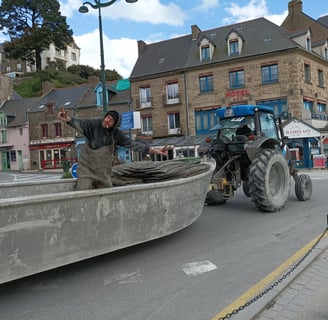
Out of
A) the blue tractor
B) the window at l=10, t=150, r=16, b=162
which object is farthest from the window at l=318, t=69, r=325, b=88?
the window at l=10, t=150, r=16, b=162

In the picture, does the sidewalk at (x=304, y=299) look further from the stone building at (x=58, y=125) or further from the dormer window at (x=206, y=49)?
the stone building at (x=58, y=125)

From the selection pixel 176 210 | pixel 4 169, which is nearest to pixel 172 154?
pixel 4 169

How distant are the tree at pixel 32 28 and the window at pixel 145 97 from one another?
34067mm

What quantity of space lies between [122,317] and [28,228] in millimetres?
1249

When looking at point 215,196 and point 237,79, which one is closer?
point 215,196

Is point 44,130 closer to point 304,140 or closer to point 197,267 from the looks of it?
point 304,140

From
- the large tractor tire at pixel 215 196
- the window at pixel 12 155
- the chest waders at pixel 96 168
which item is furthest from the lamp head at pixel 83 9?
the window at pixel 12 155

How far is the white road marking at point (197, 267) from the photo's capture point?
4516 millimetres

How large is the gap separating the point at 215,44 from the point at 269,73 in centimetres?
627

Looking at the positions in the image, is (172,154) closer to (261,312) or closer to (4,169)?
(4,169)

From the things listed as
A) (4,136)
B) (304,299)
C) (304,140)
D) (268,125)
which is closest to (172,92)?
(304,140)

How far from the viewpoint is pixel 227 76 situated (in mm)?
30578

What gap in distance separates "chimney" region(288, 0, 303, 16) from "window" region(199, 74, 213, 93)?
1365cm

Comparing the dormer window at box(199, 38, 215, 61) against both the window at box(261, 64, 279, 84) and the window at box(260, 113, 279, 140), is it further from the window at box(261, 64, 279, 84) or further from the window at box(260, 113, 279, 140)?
the window at box(260, 113, 279, 140)
